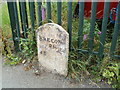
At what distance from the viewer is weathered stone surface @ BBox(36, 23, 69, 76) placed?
2316 millimetres

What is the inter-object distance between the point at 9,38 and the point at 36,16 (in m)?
0.73

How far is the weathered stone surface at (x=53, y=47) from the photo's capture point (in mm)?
2316

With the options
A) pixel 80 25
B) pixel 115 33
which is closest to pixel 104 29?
pixel 115 33

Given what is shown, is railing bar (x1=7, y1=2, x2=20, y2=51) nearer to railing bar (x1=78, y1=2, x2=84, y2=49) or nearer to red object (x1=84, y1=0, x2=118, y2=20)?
railing bar (x1=78, y1=2, x2=84, y2=49)

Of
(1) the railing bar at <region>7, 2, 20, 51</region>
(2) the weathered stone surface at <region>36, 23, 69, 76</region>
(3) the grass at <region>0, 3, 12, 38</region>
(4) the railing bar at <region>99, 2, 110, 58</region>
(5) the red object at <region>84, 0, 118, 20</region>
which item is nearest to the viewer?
(4) the railing bar at <region>99, 2, 110, 58</region>

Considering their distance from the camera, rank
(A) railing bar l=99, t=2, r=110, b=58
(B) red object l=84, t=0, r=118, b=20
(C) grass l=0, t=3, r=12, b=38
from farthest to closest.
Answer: (C) grass l=0, t=3, r=12, b=38
(B) red object l=84, t=0, r=118, b=20
(A) railing bar l=99, t=2, r=110, b=58

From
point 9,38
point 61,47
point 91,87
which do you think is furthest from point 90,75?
point 9,38

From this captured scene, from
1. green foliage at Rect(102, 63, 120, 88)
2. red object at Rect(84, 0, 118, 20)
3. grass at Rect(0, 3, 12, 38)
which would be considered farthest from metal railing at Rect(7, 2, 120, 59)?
red object at Rect(84, 0, 118, 20)

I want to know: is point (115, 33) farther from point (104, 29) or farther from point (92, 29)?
point (92, 29)

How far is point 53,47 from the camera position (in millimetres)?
2445

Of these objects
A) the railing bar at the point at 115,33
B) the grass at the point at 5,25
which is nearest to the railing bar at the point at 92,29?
the railing bar at the point at 115,33

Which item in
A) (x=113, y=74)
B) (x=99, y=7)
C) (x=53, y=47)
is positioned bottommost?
(x=113, y=74)

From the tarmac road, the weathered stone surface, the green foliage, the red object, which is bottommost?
the tarmac road

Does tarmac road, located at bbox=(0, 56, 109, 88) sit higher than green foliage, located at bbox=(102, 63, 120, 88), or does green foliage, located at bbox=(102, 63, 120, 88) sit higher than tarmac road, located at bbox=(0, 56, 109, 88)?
green foliage, located at bbox=(102, 63, 120, 88)
